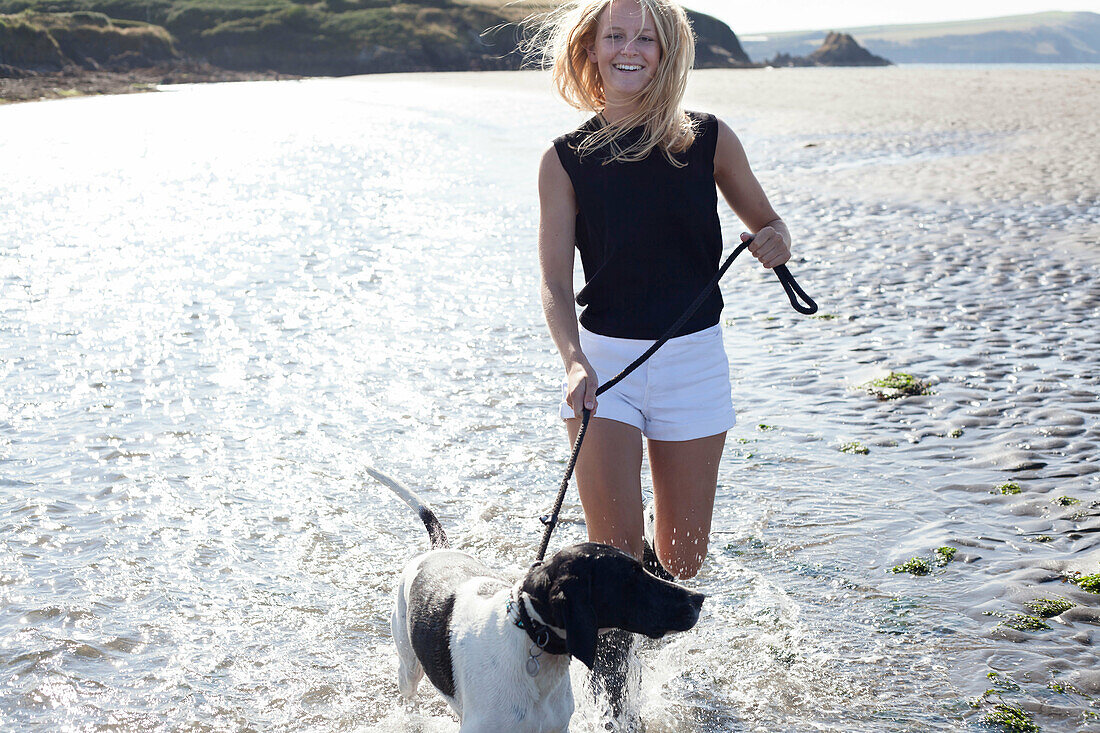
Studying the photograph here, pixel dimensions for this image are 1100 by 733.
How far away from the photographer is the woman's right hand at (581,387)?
11.9 feet

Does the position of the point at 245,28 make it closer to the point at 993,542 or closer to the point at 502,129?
the point at 502,129

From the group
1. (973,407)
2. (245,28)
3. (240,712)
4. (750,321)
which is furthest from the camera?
(245,28)

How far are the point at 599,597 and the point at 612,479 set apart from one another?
2.94 feet

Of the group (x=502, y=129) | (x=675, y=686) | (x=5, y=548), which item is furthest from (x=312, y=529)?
(x=502, y=129)

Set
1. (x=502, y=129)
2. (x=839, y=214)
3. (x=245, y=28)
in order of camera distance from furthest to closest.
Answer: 1. (x=245, y=28)
2. (x=502, y=129)
3. (x=839, y=214)

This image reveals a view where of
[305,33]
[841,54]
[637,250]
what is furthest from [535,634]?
[841,54]

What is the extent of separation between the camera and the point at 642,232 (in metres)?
3.96

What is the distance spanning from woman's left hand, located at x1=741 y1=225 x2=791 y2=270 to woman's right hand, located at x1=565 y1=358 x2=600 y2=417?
0.90m

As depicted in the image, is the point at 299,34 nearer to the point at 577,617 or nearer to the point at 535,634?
the point at 535,634

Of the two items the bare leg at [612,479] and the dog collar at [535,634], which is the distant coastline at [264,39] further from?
the dog collar at [535,634]

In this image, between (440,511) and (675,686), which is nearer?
(675,686)

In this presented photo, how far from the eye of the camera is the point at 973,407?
23.7 ft

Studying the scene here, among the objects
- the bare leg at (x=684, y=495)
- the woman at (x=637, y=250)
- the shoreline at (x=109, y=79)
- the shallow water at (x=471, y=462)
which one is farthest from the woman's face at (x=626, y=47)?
the shoreline at (x=109, y=79)

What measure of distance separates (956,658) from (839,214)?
1247 cm
